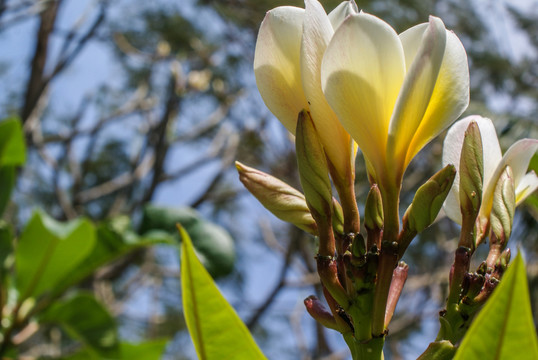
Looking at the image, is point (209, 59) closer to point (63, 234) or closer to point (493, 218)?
point (63, 234)

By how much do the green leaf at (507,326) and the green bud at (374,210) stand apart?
8 centimetres

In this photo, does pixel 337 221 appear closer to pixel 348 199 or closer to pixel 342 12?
pixel 348 199

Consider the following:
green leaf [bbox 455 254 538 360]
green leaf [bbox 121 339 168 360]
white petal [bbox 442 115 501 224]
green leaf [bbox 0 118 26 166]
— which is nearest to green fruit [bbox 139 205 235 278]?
green leaf [bbox 121 339 168 360]

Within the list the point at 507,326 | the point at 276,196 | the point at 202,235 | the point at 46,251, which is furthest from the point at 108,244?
the point at 507,326

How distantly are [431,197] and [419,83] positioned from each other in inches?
2.1

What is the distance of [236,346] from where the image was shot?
0.27 metres

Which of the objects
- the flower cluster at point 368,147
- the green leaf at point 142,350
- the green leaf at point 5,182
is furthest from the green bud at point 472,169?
the green leaf at point 5,182

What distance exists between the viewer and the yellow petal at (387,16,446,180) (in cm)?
27

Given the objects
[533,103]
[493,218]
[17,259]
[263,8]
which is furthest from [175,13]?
[493,218]

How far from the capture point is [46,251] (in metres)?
1.10

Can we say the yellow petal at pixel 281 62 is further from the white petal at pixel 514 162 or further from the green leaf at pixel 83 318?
the green leaf at pixel 83 318

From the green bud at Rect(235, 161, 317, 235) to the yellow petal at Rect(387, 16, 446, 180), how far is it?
61 millimetres

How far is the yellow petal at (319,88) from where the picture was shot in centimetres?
28

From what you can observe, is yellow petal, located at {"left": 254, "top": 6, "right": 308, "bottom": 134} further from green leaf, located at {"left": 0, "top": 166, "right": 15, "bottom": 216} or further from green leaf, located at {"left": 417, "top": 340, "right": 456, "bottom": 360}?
green leaf, located at {"left": 0, "top": 166, "right": 15, "bottom": 216}
